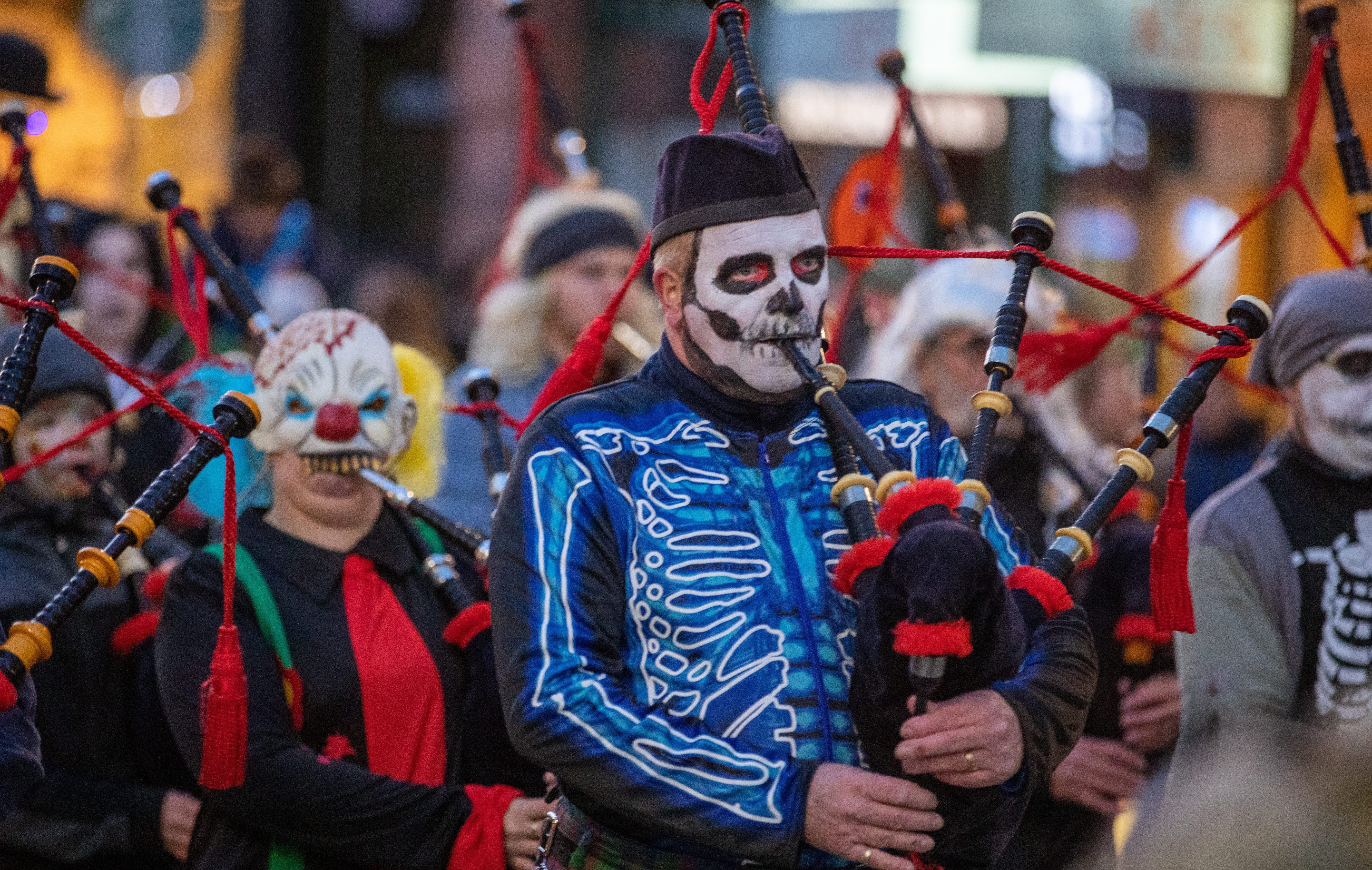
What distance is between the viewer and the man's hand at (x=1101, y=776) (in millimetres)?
3916

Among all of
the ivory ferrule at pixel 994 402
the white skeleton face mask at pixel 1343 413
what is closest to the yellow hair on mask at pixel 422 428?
the ivory ferrule at pixel 994 402

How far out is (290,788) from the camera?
293 cm

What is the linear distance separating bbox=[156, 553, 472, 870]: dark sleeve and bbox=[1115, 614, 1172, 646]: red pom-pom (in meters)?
1.72

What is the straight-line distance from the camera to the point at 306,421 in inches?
129

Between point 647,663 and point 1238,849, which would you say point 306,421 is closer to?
point 647,663

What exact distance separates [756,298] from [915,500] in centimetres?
44

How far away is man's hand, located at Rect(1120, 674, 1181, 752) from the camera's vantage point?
3.94 meters

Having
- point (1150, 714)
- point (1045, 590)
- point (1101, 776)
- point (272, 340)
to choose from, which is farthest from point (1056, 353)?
point (272, 340)

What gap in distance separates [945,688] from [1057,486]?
2.34 meters

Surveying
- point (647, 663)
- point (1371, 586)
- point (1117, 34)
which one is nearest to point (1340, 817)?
point (647, 663)

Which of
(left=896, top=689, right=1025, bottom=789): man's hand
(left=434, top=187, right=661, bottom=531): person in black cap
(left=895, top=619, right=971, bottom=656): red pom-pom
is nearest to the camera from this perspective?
(left=895, top=619, right=971, bottom=656): red pom-pom

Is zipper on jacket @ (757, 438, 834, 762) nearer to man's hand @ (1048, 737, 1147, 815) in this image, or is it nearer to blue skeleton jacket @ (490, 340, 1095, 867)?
blue skeleton jacket @ (490, 340, 1095, 867)

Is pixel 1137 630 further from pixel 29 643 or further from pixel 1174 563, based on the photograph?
pixel 29 643

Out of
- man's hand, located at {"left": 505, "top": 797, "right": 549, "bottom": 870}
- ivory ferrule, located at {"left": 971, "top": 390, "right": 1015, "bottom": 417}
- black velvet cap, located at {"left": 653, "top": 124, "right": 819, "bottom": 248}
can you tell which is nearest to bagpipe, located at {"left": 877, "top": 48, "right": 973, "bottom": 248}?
black velvet cap, located at {"left": 653, "top": 124, "right": 819, "bottom": 248}
